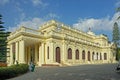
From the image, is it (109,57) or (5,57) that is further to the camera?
(109,57)

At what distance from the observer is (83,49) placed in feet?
189

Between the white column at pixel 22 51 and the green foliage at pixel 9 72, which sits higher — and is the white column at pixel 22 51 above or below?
above

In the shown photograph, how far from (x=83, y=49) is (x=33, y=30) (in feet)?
59.9

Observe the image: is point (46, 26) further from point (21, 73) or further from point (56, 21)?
point (21, 73)

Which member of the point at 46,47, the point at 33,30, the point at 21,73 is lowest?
the point at 21,73

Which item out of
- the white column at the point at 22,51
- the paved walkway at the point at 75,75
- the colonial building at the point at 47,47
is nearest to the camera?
the paved walkway at the point at 75,75

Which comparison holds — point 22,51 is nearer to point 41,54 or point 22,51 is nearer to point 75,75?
point 41,54

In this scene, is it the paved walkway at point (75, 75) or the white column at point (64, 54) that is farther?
the white column at point (64, 54)

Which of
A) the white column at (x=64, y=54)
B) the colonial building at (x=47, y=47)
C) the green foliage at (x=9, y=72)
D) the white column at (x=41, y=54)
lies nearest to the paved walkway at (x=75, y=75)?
the green foliage at (x=9, y=72)

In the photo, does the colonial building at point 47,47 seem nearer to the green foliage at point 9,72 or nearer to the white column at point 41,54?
the white column at point 41,54

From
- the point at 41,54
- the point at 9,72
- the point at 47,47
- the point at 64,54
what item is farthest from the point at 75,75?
the point at 64,54

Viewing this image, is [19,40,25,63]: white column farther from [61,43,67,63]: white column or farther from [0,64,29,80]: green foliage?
[0,64,29,80]: green foliage

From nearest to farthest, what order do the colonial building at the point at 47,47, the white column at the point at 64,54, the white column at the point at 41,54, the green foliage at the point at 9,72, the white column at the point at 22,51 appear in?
the green foliage at the point at 9,72
the white column at the point at 22,51
the colonial building at the point at 47,47
the white column at the point at 41,54
the white column at the point at 64,54

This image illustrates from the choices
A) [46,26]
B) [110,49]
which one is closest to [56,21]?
[46,26]
